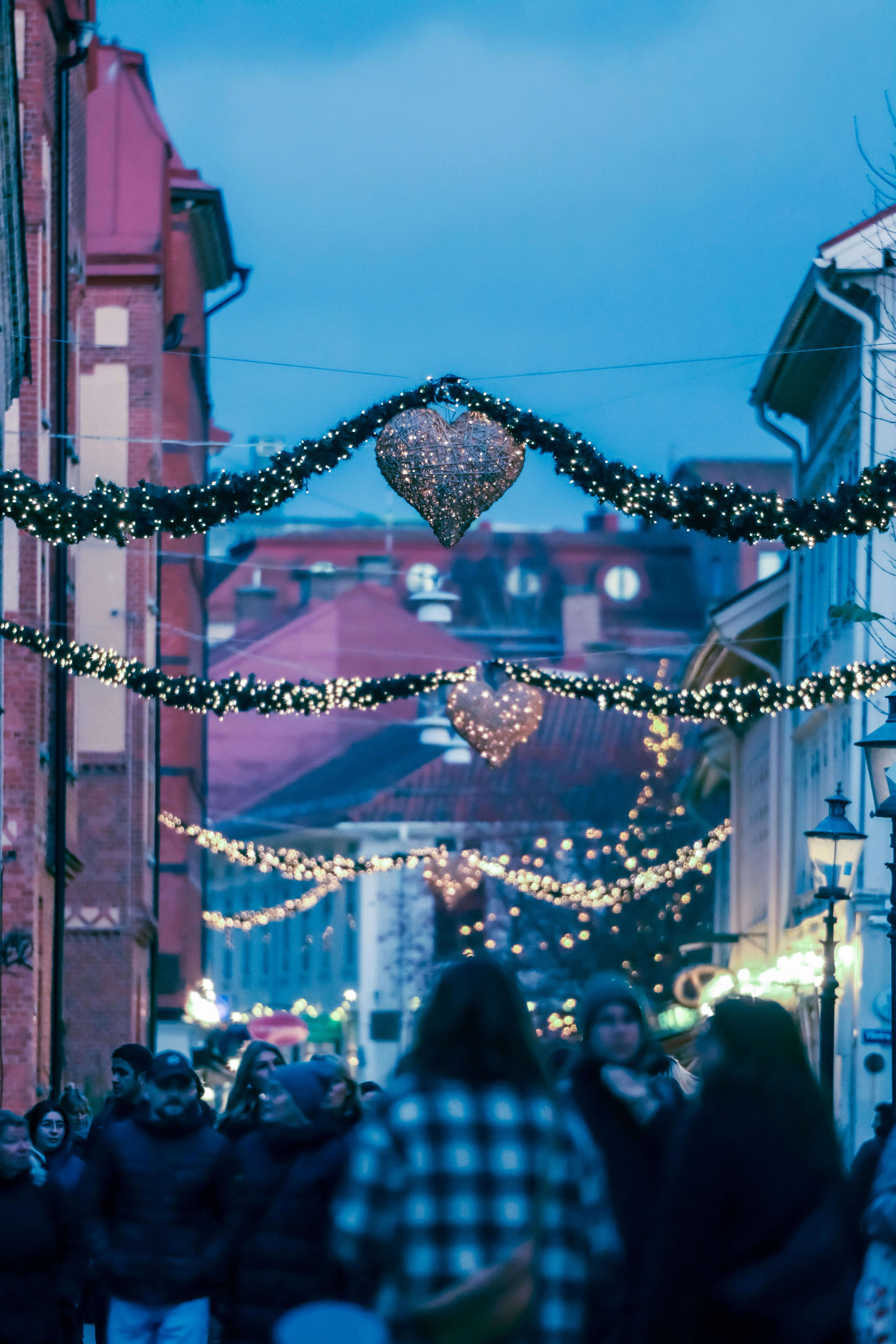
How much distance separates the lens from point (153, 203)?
132 feet

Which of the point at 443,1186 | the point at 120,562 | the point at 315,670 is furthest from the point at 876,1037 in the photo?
the point at 315,670

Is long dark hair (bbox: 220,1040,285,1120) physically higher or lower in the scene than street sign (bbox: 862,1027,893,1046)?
higher

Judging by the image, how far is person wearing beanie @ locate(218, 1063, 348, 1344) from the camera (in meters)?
8.84

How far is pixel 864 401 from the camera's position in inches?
1196

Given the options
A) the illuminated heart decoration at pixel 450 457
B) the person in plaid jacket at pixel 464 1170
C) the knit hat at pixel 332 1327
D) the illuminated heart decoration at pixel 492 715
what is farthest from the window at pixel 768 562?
the knit hat at pixel 332 1327

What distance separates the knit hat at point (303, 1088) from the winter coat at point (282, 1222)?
42mm

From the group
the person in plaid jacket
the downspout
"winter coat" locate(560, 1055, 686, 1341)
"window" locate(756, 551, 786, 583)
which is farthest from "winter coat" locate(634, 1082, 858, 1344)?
"window" locate(756, 551, 786, 583)

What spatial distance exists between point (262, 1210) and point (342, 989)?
68222mm

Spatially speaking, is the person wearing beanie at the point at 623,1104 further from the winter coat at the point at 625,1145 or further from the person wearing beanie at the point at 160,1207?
the person wearing beanie at the point at 160,1207

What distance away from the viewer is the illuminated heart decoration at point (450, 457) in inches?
634

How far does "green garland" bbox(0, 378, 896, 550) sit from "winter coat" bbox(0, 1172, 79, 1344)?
4.89 m

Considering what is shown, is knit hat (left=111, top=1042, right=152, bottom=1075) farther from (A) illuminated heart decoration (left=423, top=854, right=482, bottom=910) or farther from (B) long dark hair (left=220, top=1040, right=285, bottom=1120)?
(A) illuminated heart decoration (left=423, top=854, right=482, bottom=910)

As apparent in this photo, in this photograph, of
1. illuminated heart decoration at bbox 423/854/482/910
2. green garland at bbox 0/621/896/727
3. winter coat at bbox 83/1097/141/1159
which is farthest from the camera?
illuminated heart decoration at bbox 423/854/482/910

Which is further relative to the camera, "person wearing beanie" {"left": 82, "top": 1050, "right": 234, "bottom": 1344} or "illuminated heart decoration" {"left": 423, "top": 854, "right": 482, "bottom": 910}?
"illuminated heart decoration" {"left": 423, "top": 854, "right": 482, "bottom": 910}
